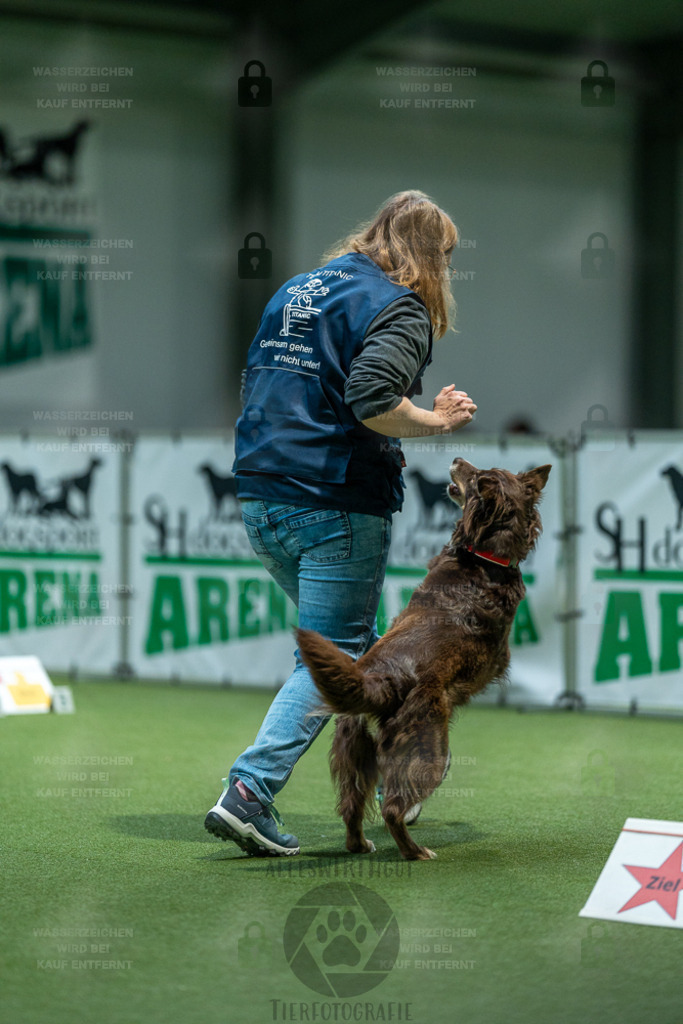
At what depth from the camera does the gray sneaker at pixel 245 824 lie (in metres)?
2.85

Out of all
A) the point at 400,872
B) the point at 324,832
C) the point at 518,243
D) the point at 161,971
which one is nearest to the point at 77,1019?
the point at 161,971

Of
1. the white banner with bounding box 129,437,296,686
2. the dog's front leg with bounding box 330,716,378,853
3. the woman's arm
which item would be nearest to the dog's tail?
the dog's front leg with bounding box 330,716,378,853

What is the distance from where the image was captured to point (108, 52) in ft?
35.3

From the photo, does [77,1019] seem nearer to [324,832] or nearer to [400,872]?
[400,872]

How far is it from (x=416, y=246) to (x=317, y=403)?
1.71 ft

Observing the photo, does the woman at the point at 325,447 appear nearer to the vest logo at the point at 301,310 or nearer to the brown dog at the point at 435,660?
the vest logo at the point at 301,310
